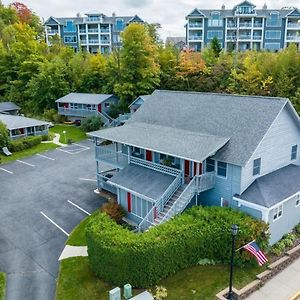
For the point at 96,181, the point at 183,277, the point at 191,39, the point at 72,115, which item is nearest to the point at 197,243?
the point at 183,277

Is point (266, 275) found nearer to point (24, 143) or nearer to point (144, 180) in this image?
point (144, 180)

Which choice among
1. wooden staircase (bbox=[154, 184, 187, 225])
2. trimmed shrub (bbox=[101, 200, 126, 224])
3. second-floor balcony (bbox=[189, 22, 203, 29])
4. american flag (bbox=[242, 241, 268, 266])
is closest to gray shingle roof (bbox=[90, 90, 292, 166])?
wooden staircase (bbox=[154, 184, 187, 225])

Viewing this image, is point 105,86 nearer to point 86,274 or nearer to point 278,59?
point 278,59

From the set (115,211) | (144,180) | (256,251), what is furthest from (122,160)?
(256,251)

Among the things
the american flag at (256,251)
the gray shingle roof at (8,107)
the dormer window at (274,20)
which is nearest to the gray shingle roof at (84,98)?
the gray shingle roof at (8,107)

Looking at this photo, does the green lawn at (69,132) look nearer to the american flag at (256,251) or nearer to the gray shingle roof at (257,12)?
the american flag at (256,251)
